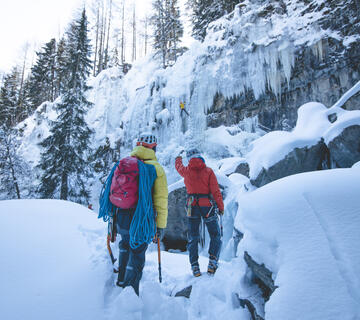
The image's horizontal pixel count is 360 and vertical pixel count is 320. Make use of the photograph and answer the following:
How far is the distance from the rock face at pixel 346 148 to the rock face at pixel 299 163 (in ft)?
0.76

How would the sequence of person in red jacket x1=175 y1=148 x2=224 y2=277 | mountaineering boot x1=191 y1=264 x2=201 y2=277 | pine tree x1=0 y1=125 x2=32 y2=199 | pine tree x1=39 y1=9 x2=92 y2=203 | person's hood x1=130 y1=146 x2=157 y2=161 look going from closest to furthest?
person's hood x1=130 y1=146 x2=157 y2=161 → mountaineering boot x1=191 y1=264 x2=201 y2=277 → person in red jacket x1=175 y1=148 x2=224 y2=277 → pine tree x1=39 y1=9 x2=92 y2=203 → pine tree x1=0 y1=125 x2=32 y2=199

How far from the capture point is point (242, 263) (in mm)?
2035

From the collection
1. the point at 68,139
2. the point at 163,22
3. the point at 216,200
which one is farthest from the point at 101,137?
the point at 216,200

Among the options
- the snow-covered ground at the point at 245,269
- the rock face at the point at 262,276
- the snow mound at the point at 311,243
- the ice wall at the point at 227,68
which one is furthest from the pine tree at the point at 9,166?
the snow mound at the point at 311,243

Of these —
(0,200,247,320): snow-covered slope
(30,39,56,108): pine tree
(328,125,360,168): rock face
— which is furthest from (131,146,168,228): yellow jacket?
(30,39,56,108): pine tree

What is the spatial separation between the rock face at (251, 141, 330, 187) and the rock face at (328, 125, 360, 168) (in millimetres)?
233

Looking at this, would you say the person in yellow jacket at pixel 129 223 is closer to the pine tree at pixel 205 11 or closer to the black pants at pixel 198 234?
the black pants at pixel 198 234

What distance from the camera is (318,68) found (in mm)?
8359

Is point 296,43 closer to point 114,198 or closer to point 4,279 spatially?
point 114,198

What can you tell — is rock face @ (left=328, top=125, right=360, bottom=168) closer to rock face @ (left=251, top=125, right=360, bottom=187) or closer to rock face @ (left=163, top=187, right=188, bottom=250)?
rock face @ (left=251, top=125, right=360, bottom=187)

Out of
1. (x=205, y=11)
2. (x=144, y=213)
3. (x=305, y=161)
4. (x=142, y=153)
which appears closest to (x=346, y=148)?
(x=305, y=161)

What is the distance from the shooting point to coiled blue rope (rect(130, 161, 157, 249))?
6.14ft

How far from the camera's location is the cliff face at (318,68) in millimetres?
7590

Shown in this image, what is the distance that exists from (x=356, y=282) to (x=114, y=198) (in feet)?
6.33
